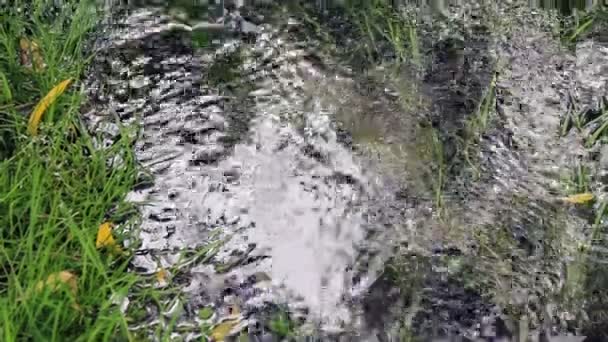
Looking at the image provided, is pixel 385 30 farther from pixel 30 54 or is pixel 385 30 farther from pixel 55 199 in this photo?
pixel 55 199

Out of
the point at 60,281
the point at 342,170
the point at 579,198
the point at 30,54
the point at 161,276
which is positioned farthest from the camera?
the point at 30,54

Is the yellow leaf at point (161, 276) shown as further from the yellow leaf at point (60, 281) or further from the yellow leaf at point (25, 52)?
the yellow leaf at point (25, 52)

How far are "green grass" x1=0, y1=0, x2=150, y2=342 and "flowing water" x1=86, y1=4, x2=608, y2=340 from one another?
0.28ft

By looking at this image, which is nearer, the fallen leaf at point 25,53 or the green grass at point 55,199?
the green grass at point 55,199

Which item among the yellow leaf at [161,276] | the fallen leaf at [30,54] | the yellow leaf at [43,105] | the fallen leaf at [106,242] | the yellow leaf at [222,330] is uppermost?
the fallen leaf at [30,54]

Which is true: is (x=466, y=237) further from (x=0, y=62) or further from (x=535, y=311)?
(x=0, y=62)

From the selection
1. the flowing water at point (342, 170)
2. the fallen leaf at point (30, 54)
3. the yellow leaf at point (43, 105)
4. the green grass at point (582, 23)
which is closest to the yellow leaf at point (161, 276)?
the flowing water at point (342, 170)

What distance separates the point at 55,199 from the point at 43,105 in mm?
473

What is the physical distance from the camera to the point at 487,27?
315 cm

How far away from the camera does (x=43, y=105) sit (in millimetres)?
2625

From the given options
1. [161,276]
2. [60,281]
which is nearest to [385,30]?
[161,276]

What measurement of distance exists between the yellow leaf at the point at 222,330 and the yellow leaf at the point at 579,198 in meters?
1.03

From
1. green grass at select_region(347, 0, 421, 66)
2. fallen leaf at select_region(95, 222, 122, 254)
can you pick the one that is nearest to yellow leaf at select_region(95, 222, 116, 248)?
fallen leaf at select_region(95, 222, 122, 254)

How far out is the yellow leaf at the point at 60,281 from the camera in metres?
1.98
